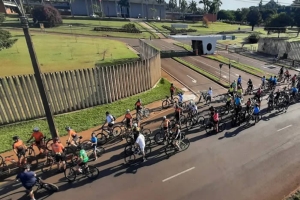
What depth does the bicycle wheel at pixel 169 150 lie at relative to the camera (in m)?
12.1

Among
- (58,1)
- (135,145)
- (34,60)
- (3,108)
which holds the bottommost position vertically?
(135,145)

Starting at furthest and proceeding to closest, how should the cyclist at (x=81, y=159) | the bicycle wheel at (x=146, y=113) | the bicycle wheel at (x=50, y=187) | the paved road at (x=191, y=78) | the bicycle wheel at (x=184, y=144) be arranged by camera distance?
the paved road at (x=191, y=78), the bicycle wheel at (x=146, y=113), the bicycle wheel at (x=184, y=144), the cyclist at (x=81, y=159), the bicycle wheel at (x=50, y=187)

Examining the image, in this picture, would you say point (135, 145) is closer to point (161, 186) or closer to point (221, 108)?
point (161, 186)

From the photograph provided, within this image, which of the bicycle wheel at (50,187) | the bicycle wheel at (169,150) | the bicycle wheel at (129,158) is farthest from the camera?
the bicycle wheel at (169,150)

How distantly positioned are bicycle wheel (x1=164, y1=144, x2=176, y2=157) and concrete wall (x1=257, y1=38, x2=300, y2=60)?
1396 inches

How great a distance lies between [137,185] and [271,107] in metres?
13.8

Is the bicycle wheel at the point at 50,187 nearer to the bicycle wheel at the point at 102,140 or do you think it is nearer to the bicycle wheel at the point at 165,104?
the bicycle wheel at the point at 102,140

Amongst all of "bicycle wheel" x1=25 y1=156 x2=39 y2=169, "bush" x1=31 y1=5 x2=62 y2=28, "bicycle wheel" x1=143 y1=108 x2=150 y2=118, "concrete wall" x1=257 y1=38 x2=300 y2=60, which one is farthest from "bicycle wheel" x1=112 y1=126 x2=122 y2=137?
"bush" x1=31 y1=5 x2=62 y2=28

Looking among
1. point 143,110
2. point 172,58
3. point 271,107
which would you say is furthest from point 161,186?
point 172,58

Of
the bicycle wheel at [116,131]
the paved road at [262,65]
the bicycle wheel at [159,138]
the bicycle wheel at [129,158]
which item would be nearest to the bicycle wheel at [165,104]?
the bicycle wheel at [159,138]

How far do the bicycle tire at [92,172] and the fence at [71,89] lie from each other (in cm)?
734

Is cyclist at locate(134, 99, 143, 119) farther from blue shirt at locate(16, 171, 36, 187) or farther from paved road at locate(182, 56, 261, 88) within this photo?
paved road at locate(182, 56, 261, 88)

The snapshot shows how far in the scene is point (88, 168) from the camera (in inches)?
409

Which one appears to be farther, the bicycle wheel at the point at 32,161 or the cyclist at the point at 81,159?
the bicycle wheel at the point at 32,161
